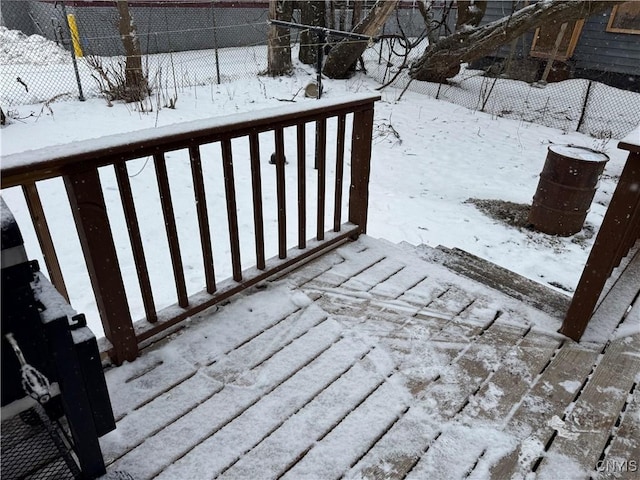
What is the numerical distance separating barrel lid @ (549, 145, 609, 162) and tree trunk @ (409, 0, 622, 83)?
3.32 m

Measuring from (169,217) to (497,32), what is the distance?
7.57 meters

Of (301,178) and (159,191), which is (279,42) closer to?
(301,178)

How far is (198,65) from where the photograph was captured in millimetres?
10672

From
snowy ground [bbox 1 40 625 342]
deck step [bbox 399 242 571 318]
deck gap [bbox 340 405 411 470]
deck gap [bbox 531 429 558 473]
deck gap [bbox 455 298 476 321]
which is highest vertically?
deck gap [bbox 340 405 411 470]

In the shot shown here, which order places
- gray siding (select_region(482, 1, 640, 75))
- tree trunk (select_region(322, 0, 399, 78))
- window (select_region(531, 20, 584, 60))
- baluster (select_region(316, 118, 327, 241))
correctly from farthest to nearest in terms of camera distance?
1. window (select_region(531, 20, 584, 60))
2. gray siding (select_region(482, 1, 640, 75))
3. tree trunk (select_region(322, 0, 399, 78))
4. baluster (select_region(316, 118, 327, 241))

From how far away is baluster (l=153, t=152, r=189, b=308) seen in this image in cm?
181

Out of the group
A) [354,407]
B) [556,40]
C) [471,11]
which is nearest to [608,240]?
[354,407]

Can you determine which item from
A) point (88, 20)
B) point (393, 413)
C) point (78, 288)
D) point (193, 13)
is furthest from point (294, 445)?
point (193, 13)

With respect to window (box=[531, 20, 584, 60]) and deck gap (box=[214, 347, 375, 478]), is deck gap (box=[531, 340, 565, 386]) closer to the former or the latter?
deck gap (box=[214, 347, 375, 478])

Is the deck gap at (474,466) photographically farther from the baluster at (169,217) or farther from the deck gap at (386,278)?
the baluster at (169,217)

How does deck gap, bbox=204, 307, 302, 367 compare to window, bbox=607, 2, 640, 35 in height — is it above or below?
below

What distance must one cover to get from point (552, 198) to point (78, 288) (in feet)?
14.2

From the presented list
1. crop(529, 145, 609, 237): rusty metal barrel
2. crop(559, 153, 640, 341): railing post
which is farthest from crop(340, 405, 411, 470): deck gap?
crop(529, 145, 609, 237): rusty metal barrel

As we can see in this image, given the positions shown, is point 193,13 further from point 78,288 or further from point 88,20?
point 78,288
